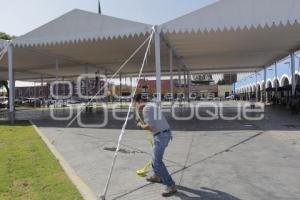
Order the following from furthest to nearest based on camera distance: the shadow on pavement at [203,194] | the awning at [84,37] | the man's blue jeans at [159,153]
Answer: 1. the awning at [84,37]
2. the man's blue jeans at [159,153]
3. the shadow on pavement at [203,194]

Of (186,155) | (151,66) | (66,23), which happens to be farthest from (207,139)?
(151,66)

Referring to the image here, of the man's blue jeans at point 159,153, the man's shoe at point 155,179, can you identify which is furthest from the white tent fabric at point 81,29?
the man's blue jeans at point 159,153

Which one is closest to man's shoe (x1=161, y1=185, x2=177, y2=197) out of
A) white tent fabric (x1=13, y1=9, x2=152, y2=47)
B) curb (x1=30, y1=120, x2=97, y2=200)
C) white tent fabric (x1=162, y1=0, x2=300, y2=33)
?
curb (x1=30, y1=120, x2=97, y2=200)

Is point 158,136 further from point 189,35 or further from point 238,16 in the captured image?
point 189,35

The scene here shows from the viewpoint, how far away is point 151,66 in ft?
105

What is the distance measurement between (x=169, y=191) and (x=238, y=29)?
11236mm

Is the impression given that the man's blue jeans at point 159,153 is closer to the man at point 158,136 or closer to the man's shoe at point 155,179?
the man at point 158,136

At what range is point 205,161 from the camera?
30.7 feet

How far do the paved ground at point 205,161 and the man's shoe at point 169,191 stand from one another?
0.32ft

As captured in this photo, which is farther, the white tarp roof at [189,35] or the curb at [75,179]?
the white tarp roof at [189,35]

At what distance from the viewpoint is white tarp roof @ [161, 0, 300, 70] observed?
47.8 ft

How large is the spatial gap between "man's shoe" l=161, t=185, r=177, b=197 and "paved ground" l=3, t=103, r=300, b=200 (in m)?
0.10

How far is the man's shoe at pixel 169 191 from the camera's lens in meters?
6.64

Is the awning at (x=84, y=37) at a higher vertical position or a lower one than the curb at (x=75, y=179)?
higher
